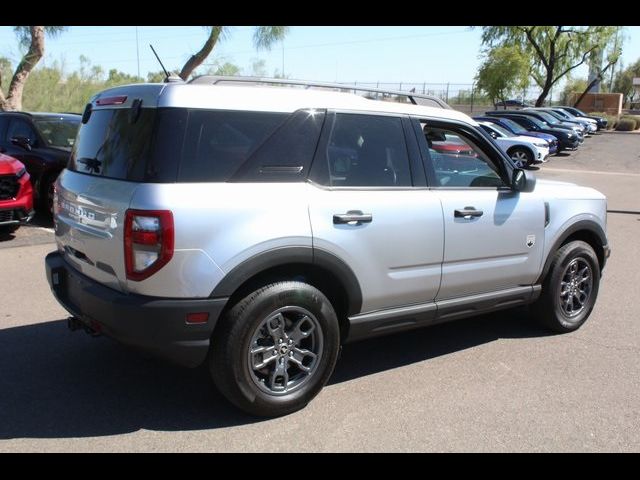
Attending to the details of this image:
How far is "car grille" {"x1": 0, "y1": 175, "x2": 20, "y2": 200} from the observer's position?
760 cm

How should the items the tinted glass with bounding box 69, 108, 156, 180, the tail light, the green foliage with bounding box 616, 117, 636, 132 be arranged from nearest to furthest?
the tail light < the tinted glass with bounding box 69, 108, 156, 180 < the green foliage with bounding box 616, 117, 636, 132

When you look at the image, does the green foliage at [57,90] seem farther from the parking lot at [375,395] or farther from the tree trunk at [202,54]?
the parking lot at [375,395]

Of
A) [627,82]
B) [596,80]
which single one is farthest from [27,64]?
[627,82]

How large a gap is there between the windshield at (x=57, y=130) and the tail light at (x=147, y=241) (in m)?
7.06

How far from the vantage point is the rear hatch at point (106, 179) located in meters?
3.21

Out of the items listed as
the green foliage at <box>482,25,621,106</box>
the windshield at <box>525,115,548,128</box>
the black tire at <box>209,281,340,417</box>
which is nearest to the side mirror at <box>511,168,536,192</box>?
the black tire at <box>209,281,340,417</box>

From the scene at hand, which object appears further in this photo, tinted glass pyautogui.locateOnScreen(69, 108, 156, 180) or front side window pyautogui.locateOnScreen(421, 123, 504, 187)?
front side window pyautogui.locateOnScreen(421, 123, 504, 187)

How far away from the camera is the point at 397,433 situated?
338 centimetres

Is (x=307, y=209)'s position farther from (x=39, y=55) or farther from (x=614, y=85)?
(x=614, y=85)

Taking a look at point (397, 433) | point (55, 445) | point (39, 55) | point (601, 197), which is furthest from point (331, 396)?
point (39, 55)

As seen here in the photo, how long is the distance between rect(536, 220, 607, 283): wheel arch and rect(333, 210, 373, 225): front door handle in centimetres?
192

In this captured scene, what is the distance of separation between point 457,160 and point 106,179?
2523mm

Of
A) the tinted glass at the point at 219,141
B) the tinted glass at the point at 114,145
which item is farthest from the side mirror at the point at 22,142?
the tinted glass at the point at 219,141

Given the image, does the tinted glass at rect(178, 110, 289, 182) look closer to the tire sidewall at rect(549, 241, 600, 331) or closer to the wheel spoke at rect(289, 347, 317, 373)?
the wheel spoke at rect(289, 347, 317, 373)
